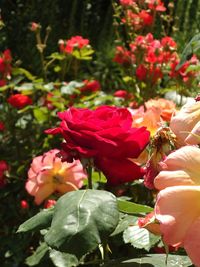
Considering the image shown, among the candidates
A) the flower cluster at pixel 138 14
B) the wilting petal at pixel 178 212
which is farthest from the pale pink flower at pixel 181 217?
the flower cluster at pixel 138 14

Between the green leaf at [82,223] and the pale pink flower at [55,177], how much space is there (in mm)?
578

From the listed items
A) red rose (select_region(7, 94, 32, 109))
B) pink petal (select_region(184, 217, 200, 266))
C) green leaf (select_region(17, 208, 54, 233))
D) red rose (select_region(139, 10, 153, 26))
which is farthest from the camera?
red rose (select_region(139, 10, 153, 26))

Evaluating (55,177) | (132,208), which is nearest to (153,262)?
(132,208)

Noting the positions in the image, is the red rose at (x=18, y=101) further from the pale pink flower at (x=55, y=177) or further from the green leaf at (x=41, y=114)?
the pale pink flower at (x=55, y=177)

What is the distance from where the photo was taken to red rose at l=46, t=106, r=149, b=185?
0.83m

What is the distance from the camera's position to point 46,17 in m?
5.00

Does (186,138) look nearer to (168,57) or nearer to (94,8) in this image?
(168,57)

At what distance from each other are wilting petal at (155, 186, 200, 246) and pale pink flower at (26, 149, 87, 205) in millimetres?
764

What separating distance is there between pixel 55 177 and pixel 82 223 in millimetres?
653

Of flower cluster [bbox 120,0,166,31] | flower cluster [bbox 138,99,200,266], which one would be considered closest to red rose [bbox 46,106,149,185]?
flower cluster [bbox 138,99,200,266]

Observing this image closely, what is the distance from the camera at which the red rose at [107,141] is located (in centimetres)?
83

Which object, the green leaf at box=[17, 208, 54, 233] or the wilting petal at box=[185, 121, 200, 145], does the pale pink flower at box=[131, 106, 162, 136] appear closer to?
the green leaf at box=[17, 208, 54, 233]

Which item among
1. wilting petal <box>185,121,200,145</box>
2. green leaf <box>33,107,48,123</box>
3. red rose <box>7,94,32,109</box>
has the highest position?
wilting petal <box>185,121,200,145</box>

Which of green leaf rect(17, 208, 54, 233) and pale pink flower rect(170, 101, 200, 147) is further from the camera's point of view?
green leaf rect(17, 208, 54, 233)
